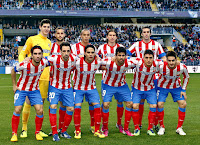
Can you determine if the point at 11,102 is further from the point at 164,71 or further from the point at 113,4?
the point at 113,4

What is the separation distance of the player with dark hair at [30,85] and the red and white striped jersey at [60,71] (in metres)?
0.20

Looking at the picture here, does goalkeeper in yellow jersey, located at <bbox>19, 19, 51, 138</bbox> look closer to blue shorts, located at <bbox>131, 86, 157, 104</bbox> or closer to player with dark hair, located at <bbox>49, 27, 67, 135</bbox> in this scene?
player with dark hair, located at <bbox>49, 27, 67, 135</bbox>

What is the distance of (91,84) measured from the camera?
25.4 ft

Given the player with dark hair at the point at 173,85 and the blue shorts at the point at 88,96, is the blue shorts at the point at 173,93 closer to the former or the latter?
the player with dark hair at the point at 173,85

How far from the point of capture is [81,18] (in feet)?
139

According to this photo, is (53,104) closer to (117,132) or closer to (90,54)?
(90,54)

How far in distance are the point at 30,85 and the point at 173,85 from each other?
324 centimetres

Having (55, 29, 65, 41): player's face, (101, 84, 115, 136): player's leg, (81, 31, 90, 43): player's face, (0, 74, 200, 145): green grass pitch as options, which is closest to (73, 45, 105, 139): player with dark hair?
(101, 84, 115, 136): player's leg

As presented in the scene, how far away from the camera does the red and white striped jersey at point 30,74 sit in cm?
732

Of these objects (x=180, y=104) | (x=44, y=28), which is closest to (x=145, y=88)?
(x=180, y=104)

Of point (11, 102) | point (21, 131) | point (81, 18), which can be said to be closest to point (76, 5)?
point (81, 18)

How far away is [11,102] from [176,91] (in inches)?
295

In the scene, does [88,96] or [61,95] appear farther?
[88,96]

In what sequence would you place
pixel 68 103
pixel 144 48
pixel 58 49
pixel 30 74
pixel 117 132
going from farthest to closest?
pixel 144 48
pixel 58 49
pixel 117 132
pixel 68 103
pixel 30 74
